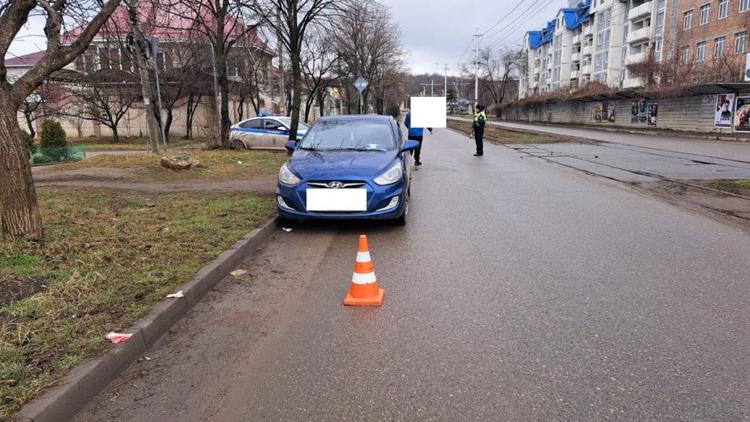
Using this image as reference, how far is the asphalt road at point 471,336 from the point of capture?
116 inches

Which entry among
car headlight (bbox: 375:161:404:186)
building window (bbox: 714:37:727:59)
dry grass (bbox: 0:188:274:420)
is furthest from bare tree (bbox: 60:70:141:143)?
building window (bbox: 714:37:727:59)

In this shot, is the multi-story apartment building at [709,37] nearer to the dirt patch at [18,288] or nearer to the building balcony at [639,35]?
the building balcony at [639,35]

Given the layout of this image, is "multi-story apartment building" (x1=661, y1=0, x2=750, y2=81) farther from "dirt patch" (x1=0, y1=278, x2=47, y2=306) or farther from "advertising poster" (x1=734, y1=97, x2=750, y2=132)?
"dirt patch" (x1=0, y1=278, x2=47, y2=306)

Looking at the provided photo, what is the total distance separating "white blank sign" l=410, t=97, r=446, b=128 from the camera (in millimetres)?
15000

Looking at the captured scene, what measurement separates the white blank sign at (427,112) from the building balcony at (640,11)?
5552cm

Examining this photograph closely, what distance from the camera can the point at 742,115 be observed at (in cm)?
2912

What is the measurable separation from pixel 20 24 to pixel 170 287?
11.1 ft

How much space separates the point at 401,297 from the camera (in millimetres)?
4648

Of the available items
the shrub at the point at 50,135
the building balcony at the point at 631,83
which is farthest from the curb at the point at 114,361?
the building balcony at the point at 631,83

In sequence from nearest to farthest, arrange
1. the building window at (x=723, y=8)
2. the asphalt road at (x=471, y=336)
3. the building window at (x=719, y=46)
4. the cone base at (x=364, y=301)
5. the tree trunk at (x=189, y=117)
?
the asphalt road at (x=471, y=336) → the cone base at (x=364, y=301) → the tree trunk at (x=189, y=117) → the building window at (x=723, y=8) → the building window at (x=719, y=46)

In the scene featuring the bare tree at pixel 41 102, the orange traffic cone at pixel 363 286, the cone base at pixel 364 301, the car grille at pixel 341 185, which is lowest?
the cone base at pixel 364 301

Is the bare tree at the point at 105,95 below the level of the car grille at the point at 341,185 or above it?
above

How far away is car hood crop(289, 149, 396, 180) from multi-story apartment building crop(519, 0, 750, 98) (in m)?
37.8

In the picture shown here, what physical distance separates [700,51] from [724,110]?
24.3 meters
